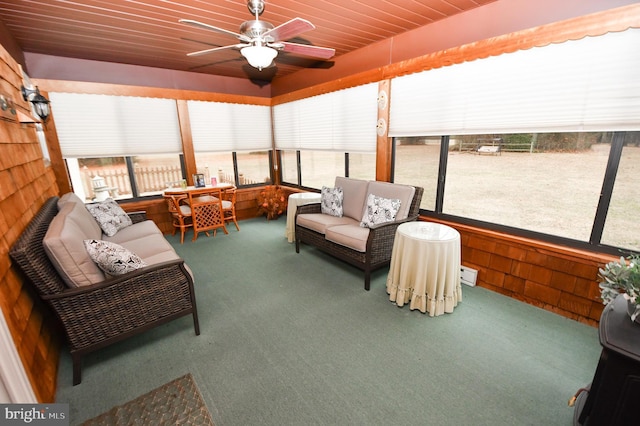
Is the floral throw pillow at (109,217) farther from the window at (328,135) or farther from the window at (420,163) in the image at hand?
the window at (420,163)

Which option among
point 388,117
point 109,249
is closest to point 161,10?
point 109,249

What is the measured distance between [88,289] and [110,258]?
0.22 m

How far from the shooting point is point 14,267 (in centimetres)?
155

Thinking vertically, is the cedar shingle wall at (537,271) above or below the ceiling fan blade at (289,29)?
below

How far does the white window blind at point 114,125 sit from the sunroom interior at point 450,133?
0.06ft

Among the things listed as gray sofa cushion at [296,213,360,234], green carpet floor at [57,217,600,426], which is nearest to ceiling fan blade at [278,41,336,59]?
gray sofa cushion at [296,213,360,234]

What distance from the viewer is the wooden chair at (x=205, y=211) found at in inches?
171

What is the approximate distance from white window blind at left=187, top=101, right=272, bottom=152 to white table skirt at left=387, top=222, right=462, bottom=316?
13.1 feet

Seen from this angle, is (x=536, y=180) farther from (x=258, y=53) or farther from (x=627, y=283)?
(x=258, y=53)

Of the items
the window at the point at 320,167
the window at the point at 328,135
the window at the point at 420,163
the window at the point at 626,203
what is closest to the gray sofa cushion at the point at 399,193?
the window at the point at 420,163

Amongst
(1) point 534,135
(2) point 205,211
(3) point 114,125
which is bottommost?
(2) point 205,211

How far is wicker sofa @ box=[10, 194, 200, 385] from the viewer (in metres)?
1.57

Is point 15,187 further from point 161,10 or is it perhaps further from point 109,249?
point 161,10

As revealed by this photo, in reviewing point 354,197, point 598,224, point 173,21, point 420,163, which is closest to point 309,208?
point 354,197
